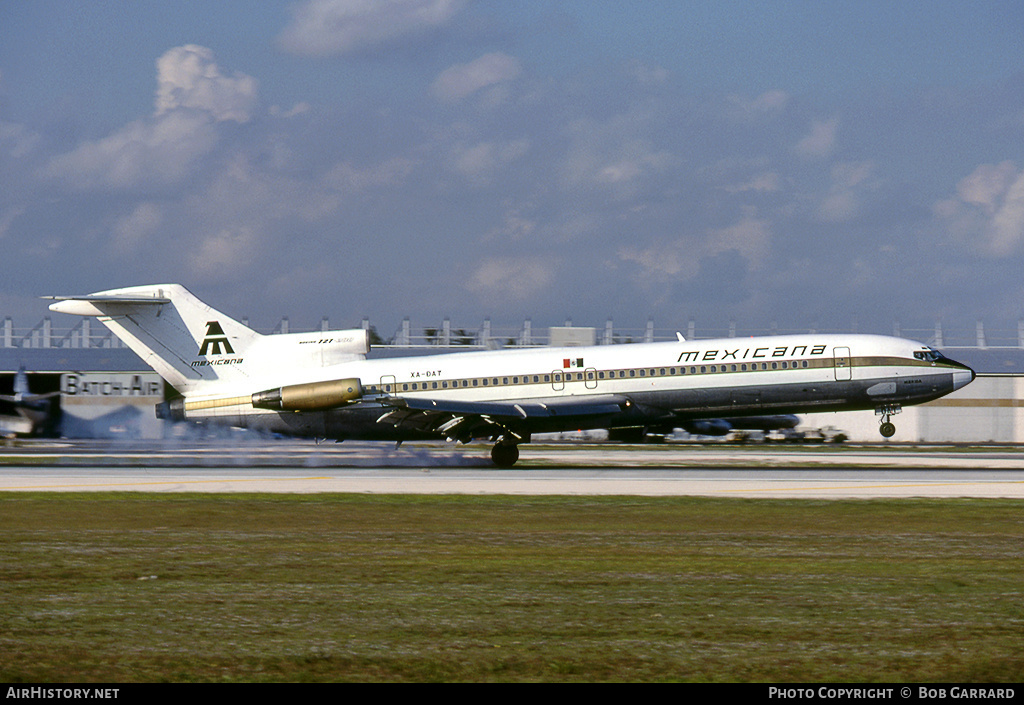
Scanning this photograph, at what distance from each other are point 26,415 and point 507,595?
50157 mm

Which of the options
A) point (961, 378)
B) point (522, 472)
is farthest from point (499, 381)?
point (961, 378)

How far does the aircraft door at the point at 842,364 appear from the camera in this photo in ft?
116

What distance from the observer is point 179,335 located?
3556cm

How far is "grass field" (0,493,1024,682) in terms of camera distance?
9.07 metres

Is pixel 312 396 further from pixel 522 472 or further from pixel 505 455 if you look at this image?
pixel 522 472

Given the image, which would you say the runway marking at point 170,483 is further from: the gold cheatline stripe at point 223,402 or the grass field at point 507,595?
the gold cheatline stripe at point 223,402

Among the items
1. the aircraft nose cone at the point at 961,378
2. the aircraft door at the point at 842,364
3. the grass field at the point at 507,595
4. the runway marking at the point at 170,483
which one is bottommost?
the grass field at the point at 507,595

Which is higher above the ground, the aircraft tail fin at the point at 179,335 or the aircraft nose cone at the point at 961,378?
the aircraft tail fin at the point at 179,335

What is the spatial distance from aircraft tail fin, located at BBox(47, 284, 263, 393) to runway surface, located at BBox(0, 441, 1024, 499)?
3248mm

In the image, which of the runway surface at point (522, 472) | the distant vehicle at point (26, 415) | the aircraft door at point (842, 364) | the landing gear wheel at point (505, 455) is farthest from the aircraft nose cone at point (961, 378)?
the distant vehicle at point (26, 415)

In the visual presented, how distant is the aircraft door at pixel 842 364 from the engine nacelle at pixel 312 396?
16187 millimetres

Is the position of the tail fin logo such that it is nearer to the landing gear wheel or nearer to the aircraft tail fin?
the aircraft tail fin
